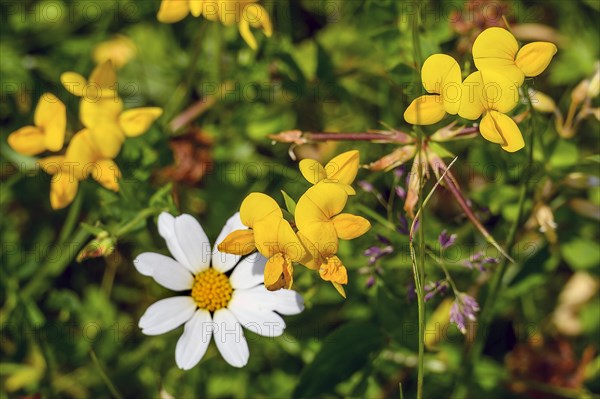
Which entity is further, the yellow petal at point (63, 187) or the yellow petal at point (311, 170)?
the yellow petal at point (63, 187)

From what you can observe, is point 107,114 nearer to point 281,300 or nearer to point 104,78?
point 104,78

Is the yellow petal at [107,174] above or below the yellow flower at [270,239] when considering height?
below

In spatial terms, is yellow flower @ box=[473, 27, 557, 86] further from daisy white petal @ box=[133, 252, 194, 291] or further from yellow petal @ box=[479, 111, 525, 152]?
daisy white petal @ box=[133, 252, 194, 291]

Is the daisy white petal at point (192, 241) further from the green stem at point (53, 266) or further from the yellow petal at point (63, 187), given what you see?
the green stem at point (53, 266)

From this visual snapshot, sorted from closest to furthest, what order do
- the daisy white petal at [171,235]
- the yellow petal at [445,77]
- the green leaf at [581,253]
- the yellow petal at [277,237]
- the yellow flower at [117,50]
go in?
the yellow petal at [277,237] → the yellow petal at [445,77] → the daisy white petal at [171,235] → the green leaf at [581,253] → the yellow flower at [117,50]

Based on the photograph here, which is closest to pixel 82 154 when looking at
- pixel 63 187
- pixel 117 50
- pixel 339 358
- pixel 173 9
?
pixel 63 187

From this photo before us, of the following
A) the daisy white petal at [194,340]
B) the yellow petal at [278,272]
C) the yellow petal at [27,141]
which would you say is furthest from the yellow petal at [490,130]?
the yellow petal at [27,141]

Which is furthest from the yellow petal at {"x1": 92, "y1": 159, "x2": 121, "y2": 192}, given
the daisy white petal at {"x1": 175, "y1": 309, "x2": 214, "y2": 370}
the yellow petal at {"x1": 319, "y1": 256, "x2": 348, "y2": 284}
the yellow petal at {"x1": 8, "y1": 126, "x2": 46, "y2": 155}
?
the yellow petal at {"x1": 319, "y1": 256, "x2": 348, "y2": 284}
